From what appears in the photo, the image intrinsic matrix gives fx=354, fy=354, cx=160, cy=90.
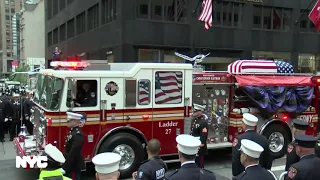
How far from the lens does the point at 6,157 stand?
9.88 m

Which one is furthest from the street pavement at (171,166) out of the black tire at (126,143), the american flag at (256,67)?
the american flag at (256,67)

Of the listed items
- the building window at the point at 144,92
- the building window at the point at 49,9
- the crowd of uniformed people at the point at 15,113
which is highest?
the building window at the point at 49,9

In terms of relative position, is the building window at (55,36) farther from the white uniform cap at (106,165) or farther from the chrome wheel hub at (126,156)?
the white uniform cap at (106,165)

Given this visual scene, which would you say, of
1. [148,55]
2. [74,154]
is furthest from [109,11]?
[74,154]

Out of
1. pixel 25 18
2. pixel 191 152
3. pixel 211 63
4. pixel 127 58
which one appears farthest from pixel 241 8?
pixel 25 18

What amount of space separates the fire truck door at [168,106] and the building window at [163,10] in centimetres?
1483

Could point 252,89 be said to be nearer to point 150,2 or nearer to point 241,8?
point 150,2

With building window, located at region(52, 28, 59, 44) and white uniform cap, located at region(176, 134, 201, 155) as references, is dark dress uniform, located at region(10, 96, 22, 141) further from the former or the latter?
building window, located at region(52, 28, 59, 44)

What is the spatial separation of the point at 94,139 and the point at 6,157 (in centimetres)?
372

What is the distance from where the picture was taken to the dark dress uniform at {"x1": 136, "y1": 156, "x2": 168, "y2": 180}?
12.9 ft

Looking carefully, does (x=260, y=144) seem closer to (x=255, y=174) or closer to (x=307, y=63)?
(x=255, y=174)

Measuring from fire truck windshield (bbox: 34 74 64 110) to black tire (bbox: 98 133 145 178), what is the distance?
52.7 inches

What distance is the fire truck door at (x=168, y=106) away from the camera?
8250 millimetres

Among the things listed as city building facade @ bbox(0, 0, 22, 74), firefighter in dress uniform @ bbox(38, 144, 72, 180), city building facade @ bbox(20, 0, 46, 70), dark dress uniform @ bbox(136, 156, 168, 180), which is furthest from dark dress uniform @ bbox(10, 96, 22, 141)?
city building facade @ bbox(0, 0, 22, 74)
